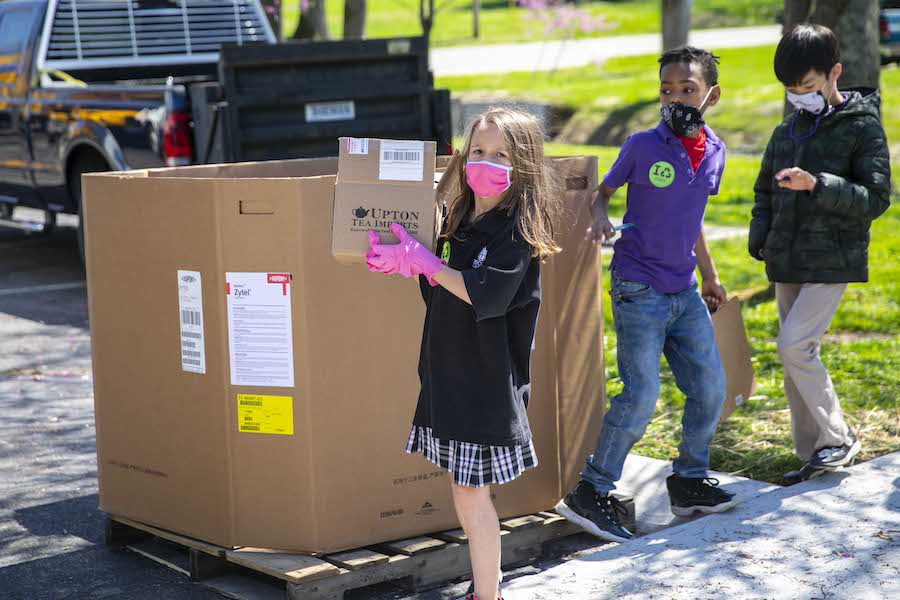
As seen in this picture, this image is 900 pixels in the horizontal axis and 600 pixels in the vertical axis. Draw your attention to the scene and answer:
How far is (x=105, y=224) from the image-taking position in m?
4.32

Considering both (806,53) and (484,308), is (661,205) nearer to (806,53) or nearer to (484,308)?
(806,53)

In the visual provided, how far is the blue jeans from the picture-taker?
4383 millimetres

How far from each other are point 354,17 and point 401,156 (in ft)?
44.4

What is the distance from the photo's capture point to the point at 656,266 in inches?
172

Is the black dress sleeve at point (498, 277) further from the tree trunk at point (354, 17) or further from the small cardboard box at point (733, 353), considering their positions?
the tree trunk at point (354, 17)

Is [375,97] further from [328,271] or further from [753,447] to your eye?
[328,271]

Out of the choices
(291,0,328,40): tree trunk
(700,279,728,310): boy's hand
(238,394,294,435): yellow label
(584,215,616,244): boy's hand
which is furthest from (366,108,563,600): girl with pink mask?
(291,0,328,40): tree trunk

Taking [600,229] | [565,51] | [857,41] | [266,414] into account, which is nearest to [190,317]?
[266,414]

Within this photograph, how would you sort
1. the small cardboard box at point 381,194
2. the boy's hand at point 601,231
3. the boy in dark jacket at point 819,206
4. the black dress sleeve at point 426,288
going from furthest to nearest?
the boy in dark jacket at point 819,206 → the boy's hand at point 601,231 → the black dress sleeve at point 426,288 → the small cardboard box at point 381,194

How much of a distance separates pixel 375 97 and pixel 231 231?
500cm

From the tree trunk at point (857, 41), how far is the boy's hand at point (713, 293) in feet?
13.3

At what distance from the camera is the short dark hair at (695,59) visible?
14.6 feet

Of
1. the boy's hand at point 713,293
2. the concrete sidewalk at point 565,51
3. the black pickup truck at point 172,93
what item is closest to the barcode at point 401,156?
the boy's hand at point 713,293

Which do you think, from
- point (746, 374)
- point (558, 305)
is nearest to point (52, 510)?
point (558, 305)
